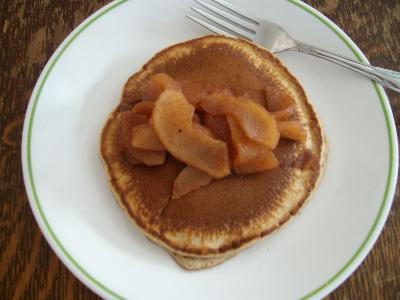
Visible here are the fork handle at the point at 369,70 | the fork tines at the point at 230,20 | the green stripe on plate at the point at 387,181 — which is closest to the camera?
the green stripe on plate at the point at 387,181

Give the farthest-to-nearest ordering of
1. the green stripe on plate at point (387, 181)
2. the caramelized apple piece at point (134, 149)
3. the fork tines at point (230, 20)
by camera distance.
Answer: the fork tines at point (230, 20)
the caramelized apple piece at point (134, 149)
the green stripe on plate at point (387, 181)

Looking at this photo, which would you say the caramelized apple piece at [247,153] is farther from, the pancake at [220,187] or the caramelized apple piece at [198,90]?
the caramelized apple piece at [198,90]

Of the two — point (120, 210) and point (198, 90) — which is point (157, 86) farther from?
point (120, 210)

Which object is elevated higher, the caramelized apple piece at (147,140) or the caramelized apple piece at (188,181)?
the caramelized apple piece at (147,140)

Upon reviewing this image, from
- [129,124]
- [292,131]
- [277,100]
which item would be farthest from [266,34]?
[129,124]

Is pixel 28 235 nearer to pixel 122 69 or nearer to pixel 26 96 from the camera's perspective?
pixel 26 96

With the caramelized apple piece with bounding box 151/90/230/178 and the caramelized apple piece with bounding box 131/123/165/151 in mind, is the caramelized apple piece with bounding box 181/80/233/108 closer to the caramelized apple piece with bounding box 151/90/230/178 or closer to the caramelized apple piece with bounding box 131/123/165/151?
the caramelized apple piece with bounding box 151/90/230/178

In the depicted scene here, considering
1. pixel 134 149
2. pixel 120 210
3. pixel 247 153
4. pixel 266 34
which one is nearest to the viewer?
pixel 247 153

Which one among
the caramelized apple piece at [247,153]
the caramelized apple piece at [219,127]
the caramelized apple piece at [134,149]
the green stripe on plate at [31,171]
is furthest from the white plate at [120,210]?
the caramelized apple piece at [219,127]
